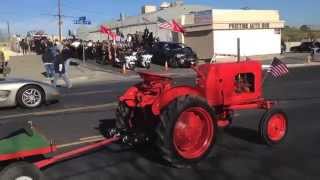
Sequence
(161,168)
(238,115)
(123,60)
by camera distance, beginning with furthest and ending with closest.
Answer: (123,60)
(238,115)
(161,168)

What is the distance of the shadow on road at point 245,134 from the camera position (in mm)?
9547

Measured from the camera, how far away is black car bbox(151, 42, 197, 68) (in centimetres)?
4022

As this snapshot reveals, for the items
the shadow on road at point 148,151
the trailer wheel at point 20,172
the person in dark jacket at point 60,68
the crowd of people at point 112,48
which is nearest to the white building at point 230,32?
the crowd of people at point 112,48

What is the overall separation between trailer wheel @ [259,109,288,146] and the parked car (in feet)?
24.4

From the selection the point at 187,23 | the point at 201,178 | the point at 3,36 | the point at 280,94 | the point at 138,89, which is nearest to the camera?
the point at 201,178

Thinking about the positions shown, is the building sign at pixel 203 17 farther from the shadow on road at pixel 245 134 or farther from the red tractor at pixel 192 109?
the red tractor at pixel 192 109

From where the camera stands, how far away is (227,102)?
29.0 feet

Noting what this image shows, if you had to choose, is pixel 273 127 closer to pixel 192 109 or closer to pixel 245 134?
pixel 245 134

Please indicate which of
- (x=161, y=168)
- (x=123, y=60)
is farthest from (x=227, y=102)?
(x=123, y=60)

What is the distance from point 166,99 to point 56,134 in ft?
10.7

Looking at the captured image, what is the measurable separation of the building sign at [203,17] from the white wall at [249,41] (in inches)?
49.2

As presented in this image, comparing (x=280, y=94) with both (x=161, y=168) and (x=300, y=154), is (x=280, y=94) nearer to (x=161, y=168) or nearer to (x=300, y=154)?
(x=300, y=154)

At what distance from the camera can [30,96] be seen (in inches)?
583

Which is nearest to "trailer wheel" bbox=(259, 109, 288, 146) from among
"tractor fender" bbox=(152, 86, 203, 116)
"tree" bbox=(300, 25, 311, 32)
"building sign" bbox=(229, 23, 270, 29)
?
"tractor fender" bbox=(152, 86, 203, 116)
